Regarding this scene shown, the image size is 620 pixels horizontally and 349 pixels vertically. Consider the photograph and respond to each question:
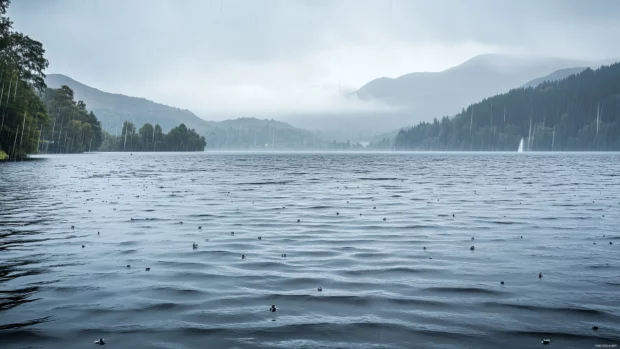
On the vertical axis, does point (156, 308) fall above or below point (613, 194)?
below

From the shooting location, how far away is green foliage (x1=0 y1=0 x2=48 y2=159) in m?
88.2

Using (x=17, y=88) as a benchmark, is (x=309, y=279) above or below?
below

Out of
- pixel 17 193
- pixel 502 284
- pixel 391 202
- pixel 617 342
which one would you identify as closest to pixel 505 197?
pixel 391 202

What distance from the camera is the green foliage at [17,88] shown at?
88.2m

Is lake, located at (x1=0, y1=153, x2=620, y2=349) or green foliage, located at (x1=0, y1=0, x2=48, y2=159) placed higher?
green foliage, located at (x1=0, y1=0, x2=48, y2=159)

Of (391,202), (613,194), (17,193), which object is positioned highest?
(613,194)

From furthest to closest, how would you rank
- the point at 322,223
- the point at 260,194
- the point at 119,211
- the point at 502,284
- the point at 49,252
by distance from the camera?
the point at 260,194 → the point at 119,211 → the point at 322,223 → the point at 49,252 → the point at 502,284

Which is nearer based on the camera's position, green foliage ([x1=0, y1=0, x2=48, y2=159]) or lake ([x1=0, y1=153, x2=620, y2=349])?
lake ([x1=0, y1=153, x2=620, y2=349])

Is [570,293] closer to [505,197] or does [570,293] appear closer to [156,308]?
[156,308]

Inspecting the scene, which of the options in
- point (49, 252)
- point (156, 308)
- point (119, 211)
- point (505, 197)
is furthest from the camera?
point (505, 197)

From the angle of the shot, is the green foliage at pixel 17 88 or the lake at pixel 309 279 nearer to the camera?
the lake at pixel 309 279

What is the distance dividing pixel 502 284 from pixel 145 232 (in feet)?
46.4

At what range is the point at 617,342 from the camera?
8.16m

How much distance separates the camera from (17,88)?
93375 mm
